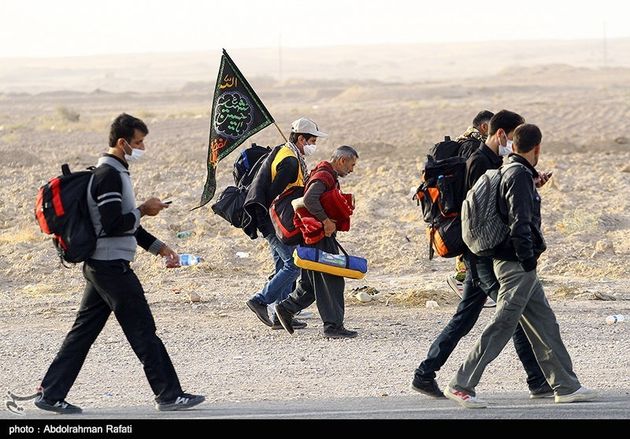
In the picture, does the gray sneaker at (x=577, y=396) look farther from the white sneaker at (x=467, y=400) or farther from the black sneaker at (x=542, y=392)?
the white sneaker at (x=467, y=400)

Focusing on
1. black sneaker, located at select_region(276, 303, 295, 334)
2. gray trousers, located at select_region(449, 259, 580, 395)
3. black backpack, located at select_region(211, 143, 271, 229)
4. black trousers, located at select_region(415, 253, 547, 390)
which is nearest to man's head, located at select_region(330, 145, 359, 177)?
black backpack, located at select_region(211, 143, 271, 229)

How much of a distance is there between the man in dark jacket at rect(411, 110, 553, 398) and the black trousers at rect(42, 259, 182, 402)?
1549 millimetres

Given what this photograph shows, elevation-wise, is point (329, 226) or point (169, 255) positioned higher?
point (169, 255)

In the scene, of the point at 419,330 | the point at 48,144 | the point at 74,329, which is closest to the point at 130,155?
the point at 74,329

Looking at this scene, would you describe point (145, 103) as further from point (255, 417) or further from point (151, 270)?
point (255, 417)

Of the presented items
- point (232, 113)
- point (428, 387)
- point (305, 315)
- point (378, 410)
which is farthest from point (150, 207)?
point (305, 315)

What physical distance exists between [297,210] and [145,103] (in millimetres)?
63281

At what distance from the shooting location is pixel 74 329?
7.56 metres

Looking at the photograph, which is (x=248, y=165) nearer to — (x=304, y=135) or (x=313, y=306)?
(x=304, y=135)

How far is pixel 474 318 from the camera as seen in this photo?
792 centimetres

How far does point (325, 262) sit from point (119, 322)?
2779 millimetres

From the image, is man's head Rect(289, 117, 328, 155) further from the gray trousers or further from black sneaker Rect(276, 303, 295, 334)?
the gray trousers

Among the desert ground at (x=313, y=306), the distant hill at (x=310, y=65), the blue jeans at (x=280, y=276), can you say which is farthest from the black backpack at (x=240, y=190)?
the distant hill at (x=310, y=65)

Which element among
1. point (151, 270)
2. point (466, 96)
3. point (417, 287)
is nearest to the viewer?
point (417, 287)
